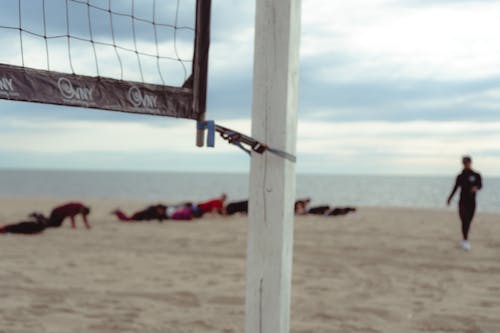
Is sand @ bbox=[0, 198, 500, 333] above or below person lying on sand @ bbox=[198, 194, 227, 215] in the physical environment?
below

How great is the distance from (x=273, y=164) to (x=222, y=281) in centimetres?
397

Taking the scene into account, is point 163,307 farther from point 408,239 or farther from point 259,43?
point 408,239

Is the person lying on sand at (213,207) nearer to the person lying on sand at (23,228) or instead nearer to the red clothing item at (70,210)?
the red clothing item at (70,210)

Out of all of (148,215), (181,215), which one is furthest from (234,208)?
(148,215)

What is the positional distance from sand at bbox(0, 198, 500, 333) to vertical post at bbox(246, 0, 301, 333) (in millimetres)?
2065

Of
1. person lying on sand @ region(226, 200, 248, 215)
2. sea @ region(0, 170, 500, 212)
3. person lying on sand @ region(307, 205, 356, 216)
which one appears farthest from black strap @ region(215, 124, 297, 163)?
sea @ region(0, 170, 500, 212)

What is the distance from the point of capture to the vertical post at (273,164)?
8.75 feet

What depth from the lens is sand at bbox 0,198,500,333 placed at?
4871 mm

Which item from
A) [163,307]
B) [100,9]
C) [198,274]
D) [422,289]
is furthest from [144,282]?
[100,9]

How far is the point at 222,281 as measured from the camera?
6449mm

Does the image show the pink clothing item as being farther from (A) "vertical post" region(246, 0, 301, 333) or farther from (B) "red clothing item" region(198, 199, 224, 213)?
(A) "vertical post" region(246, 0, 301, 333)

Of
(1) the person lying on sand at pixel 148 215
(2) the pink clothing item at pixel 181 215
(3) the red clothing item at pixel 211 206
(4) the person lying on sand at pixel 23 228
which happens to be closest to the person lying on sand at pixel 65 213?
(4) the person lying on sand at pixel 23 228

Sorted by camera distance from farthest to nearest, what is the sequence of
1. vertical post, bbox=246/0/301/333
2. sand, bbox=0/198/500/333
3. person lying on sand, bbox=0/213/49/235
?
person lying on sand, bbox=0/213/49/235 → sand, bbox=0/198/500/333 → vertical post, bbox=246/0/301/333

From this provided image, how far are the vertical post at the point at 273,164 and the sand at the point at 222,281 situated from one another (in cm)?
206
